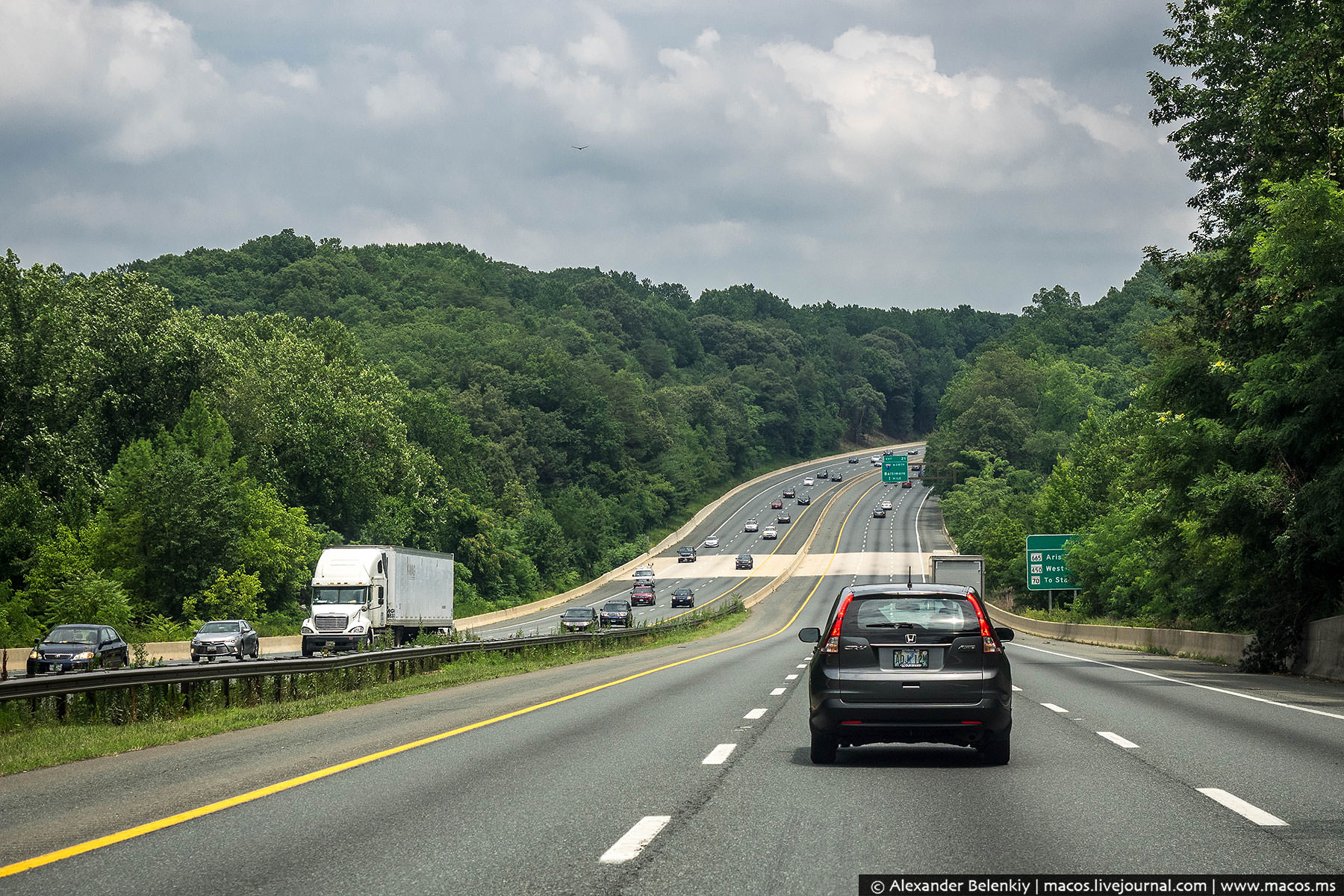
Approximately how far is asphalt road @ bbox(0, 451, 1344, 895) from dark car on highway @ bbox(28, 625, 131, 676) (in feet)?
56.7

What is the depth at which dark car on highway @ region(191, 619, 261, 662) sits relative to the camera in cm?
4166

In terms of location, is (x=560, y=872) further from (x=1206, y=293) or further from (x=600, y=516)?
(x=600, y=516)

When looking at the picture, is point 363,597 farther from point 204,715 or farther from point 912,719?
point 912,719

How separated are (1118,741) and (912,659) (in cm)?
360

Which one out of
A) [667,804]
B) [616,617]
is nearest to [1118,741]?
[667,804]

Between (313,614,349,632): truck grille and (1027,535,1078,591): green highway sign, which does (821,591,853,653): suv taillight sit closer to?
(313,614,349,632): truck grille

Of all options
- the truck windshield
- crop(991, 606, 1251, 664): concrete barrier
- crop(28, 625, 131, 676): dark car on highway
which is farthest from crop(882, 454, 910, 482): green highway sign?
crop(28, 625, 131, 676): dark car on highway

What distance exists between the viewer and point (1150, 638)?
A: 45062mm

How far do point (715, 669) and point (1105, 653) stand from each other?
59.7 feet

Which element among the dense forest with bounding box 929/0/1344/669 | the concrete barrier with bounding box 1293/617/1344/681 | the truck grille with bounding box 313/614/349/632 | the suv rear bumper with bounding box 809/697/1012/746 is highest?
the dense forest with bounding box 929/0/1344/669

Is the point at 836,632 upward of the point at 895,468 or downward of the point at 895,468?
downward

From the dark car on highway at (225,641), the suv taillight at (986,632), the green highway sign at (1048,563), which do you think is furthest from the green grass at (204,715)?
the green highway sign at (1048,563)

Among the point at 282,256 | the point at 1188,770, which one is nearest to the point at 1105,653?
the point at 1188,770

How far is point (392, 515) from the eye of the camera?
99938 millimetres
